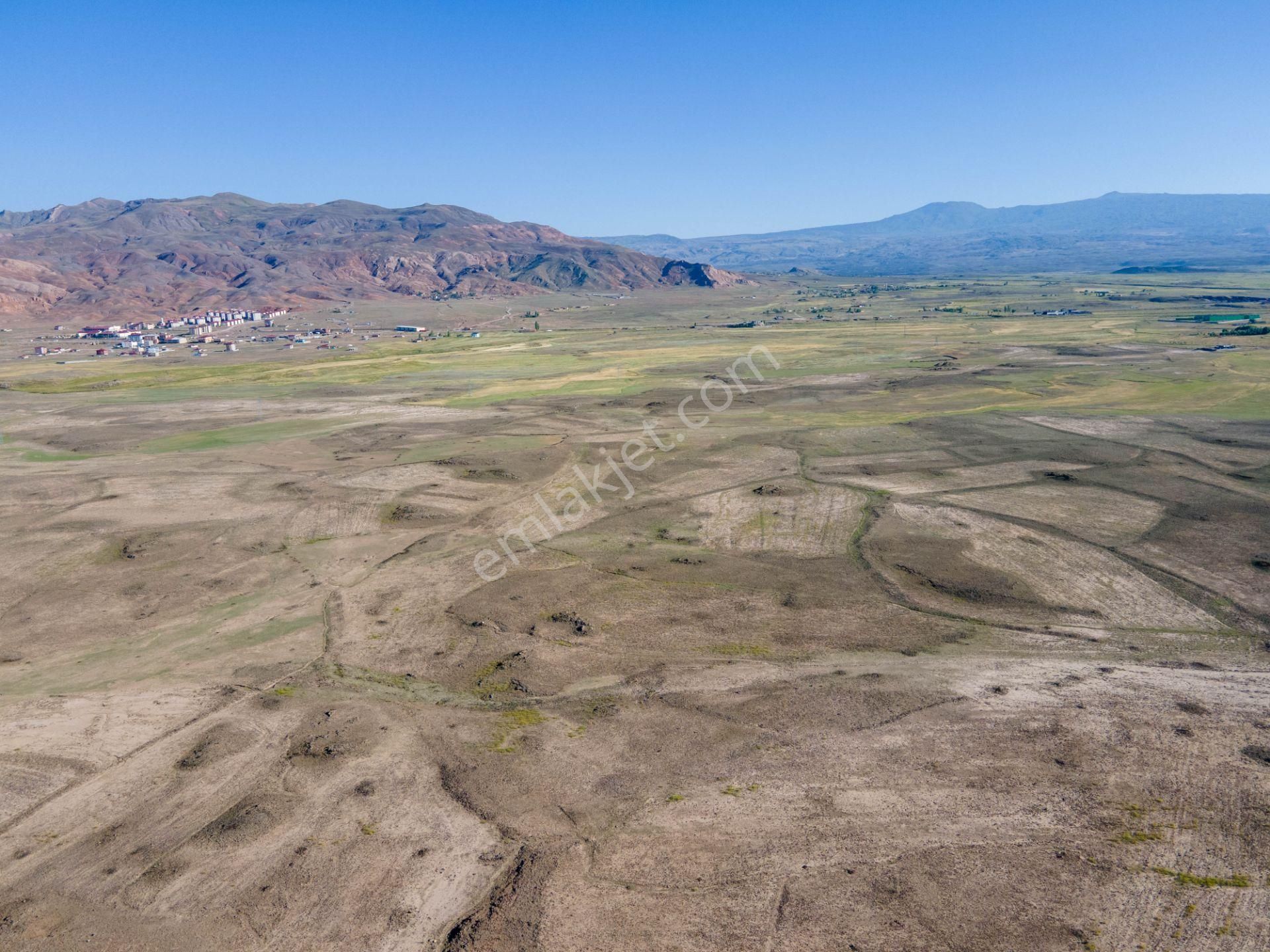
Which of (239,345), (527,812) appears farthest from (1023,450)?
(239,345)

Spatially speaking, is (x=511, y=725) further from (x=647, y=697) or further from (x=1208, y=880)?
(x=1208, y=880)

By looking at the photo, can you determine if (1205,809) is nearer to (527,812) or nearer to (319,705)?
(527,812)
